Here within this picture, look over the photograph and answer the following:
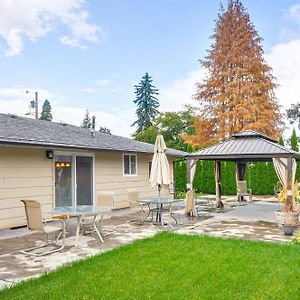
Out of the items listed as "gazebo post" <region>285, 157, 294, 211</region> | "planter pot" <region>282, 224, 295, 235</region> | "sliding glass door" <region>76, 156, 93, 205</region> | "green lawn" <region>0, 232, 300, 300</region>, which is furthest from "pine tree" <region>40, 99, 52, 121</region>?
"green lawn" <region>0, 232, 300, 300</region>

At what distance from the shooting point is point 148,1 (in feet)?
42.7

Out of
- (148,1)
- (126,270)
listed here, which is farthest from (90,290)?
(148,1)

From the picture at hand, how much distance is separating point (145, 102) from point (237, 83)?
62.9ft

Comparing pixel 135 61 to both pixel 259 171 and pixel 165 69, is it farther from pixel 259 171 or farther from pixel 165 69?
pixel 259 171

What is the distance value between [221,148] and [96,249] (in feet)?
21.6

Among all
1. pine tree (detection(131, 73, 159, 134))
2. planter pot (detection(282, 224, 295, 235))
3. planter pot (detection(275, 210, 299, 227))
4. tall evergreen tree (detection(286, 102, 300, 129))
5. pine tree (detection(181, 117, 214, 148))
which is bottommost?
planter pot (detection(282, 224, 295, 235))

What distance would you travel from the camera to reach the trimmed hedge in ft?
62.9

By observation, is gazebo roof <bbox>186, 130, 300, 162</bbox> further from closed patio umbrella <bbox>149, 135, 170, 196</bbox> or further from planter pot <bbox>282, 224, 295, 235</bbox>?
planter pot <bbox>282, 224, 295, 235</bbox>

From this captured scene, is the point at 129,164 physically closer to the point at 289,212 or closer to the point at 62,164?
the point at 62,164

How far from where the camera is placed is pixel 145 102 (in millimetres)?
41000

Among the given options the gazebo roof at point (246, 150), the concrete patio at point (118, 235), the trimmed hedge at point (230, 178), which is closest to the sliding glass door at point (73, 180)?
the concrete patio at point (118, 235)

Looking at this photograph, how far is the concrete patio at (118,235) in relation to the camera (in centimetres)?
545

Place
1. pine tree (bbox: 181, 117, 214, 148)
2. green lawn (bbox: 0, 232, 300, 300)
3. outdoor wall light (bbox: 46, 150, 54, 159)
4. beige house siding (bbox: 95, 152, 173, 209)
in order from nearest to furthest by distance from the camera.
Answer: green lawn (bbox: 0, 232, 300, 300) < outdoor wall light (bbox: 46, 150, 54, 159) < beige house siding (bbox: 95, 152, 173, 209) < pine tree (bbox: 181, 117, 214, 148)

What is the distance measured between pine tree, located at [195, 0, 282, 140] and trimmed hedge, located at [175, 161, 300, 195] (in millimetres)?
3446
